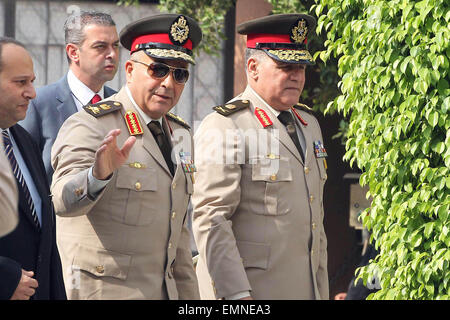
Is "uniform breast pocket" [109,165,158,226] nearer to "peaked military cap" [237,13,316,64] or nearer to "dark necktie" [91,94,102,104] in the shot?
"peaked military cap" [237,13,316,64]

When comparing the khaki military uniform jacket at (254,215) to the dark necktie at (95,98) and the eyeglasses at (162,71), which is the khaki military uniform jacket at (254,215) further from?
the dark necktie at (95,98)

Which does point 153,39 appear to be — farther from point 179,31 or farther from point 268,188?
point 268,188

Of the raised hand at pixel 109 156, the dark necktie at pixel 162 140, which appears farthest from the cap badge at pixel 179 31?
the raised hand at pixel 109 156

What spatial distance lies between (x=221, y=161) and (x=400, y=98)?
1851mm

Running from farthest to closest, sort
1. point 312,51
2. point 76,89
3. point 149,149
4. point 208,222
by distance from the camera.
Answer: point 312,51
point 76,89
point 208,222
point 149,149

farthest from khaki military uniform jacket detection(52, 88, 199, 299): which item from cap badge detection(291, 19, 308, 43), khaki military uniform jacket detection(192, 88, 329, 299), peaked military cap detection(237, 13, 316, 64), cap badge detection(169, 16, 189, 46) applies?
cap badge detection(291, 19, 308, 43)

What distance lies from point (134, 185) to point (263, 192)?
2.26ft

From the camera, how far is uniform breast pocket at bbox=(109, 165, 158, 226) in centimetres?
343

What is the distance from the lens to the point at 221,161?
3904mm

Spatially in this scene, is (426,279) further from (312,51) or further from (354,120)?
(312,51)

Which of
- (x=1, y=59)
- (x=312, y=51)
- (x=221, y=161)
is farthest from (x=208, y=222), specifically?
(x=312, y=51)

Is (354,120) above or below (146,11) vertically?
below

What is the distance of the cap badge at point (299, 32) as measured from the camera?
4195mm

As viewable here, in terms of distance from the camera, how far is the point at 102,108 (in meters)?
3.57
